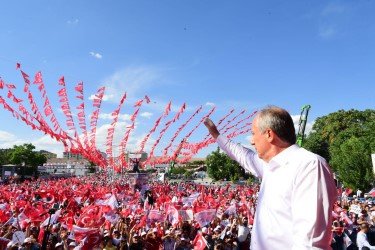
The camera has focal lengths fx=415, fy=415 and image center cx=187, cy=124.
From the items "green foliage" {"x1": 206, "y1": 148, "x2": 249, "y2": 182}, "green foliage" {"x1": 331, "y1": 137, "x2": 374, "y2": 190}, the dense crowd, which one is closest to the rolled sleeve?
the dense crowd

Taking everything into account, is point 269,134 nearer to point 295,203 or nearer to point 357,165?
point 295,203

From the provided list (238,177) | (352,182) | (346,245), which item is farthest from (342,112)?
(346,245)

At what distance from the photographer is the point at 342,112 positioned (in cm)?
7112

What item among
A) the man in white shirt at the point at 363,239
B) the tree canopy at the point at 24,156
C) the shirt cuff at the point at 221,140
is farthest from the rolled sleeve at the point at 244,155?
the tree canopy at the point at 24,156

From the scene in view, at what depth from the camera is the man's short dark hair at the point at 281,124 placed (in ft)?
7.03

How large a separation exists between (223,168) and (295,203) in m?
76.7

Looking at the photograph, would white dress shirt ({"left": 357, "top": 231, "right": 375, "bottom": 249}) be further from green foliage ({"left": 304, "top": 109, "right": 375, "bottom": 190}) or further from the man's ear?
green foliage ({"left": 304, "top": 109, "right": 375, "bottom": 190})

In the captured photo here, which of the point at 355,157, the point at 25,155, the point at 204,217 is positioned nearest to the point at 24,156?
the point at 25,155

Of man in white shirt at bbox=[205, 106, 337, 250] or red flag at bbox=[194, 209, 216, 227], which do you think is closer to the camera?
man in white shirt at bbox=[205, 106, 337, 250]

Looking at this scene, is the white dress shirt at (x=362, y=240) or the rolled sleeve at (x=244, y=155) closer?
the rolled sleeve at (x=244, y=155)

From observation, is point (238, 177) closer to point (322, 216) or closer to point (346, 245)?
point (346, 245)

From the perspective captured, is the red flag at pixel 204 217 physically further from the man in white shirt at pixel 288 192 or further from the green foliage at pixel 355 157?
the green foliage at pixel 355 157

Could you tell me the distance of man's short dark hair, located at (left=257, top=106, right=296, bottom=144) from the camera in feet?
7.03

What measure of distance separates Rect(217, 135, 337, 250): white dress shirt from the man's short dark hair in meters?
0.07
